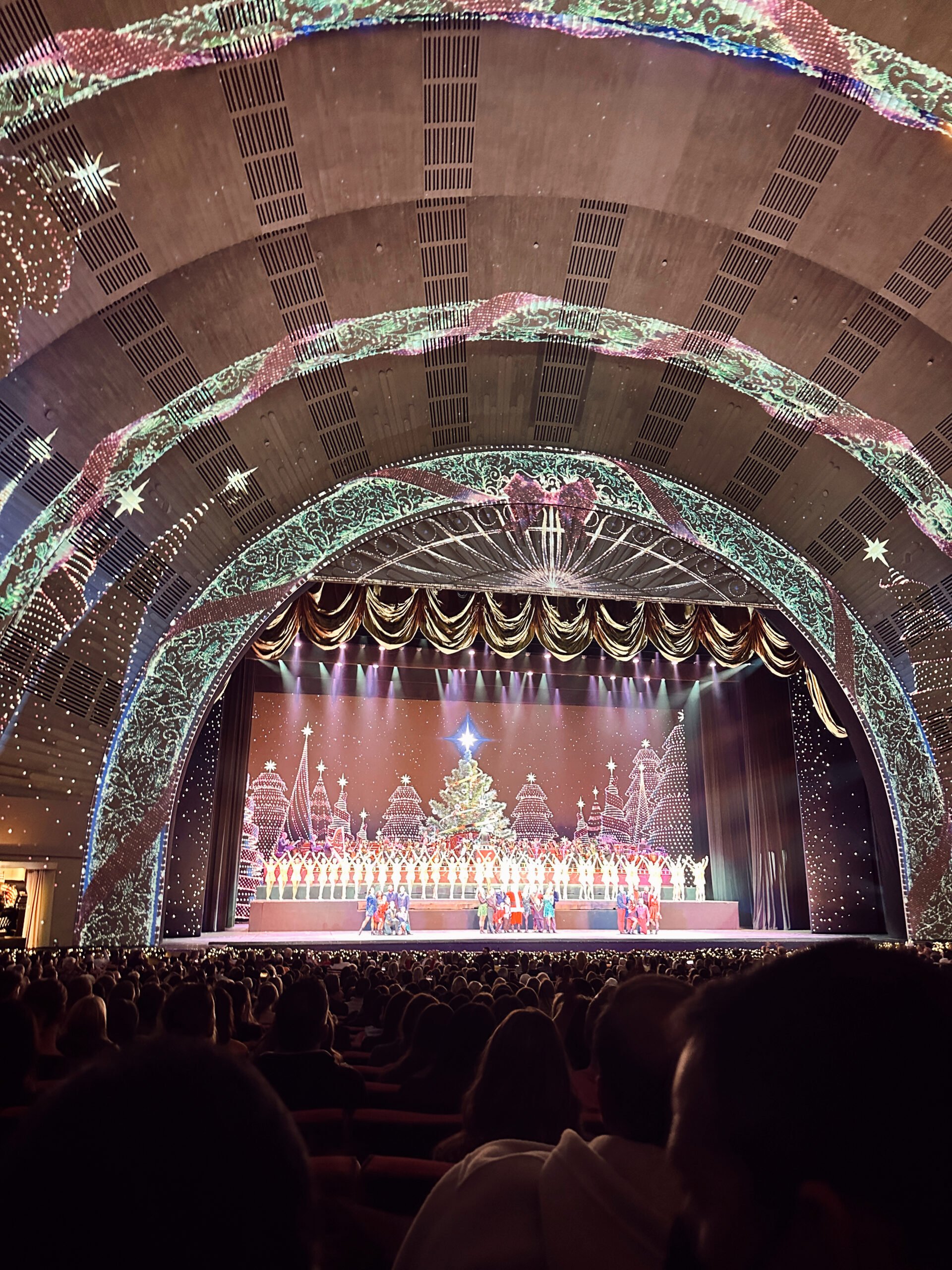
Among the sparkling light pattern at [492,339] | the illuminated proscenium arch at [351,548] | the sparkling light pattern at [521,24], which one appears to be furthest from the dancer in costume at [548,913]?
the sparkling light pattern at [521,24]

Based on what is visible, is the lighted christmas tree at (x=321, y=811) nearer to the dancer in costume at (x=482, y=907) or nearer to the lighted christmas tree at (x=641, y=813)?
the dancer in costume at (x=482, y=907)

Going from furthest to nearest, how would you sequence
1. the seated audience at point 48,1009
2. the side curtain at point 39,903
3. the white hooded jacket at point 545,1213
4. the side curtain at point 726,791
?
the side curtain at point 726,791 → the side curtain at point 39,903 → the seated audience at point 48,1009 → the white hooded jacket at point 545,1213

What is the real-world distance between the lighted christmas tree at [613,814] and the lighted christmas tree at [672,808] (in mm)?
558

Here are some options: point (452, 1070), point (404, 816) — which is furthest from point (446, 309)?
point (404, 816)

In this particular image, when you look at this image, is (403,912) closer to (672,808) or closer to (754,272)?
(672,808)

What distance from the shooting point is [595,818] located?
21.5 meters

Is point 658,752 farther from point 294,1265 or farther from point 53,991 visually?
point 294,1265

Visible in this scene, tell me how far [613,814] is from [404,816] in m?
5.04

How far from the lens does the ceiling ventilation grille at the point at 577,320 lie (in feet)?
34.0

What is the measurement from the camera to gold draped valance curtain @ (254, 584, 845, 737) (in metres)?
16.5

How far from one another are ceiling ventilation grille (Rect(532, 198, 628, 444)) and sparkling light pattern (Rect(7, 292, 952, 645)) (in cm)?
13

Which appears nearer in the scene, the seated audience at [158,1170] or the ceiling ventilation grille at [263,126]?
the seated audience at [158,1170]

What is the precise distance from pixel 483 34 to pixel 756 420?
22.0 feet

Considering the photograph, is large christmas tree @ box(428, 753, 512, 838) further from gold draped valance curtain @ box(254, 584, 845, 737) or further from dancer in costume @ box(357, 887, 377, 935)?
gold draped valance curtain @ box(254, 584, 845, 737)
